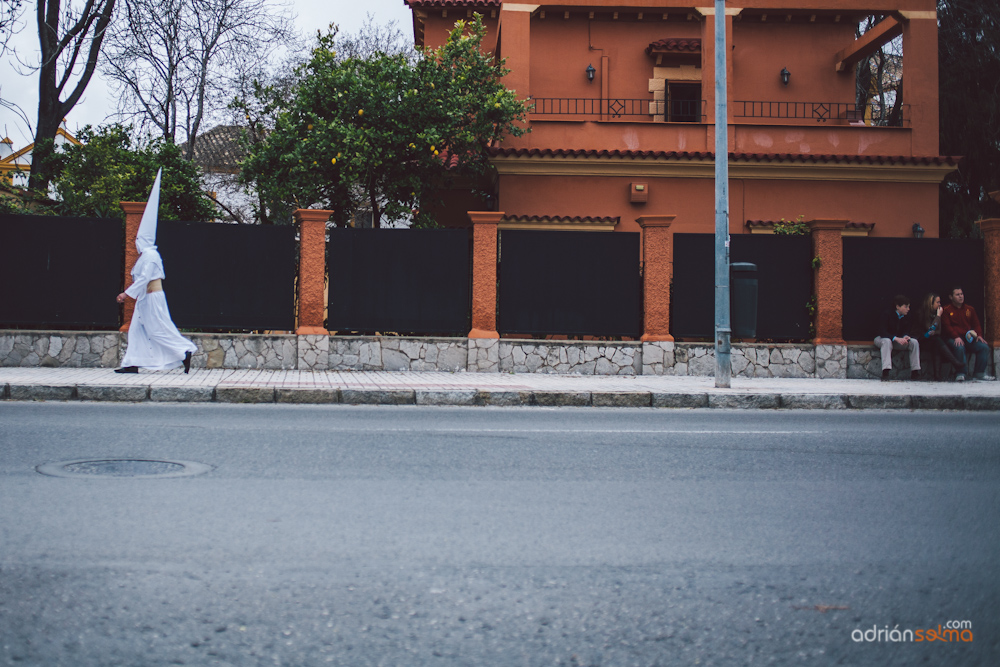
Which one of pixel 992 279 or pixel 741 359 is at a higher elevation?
pixel 992 279

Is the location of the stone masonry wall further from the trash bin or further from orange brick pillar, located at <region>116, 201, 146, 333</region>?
orange brick pillar, located at <region>116, 201, 146, 333</region>

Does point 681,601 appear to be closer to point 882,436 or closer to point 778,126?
point 882,436

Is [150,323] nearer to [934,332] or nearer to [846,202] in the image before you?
[934,332]

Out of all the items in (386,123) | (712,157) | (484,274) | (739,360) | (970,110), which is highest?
(970,110)

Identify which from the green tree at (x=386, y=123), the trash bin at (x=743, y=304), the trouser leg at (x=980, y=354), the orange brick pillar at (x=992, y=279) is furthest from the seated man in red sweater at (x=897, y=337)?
the green tree at (x=386, y=123)

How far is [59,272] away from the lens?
1349 centimetres

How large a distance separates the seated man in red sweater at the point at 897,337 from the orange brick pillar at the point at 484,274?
20.9 ft

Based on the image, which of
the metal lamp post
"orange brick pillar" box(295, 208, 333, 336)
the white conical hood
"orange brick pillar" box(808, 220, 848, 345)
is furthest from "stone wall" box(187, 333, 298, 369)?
"orange brick pillar" box(808, 220, 848, 345)

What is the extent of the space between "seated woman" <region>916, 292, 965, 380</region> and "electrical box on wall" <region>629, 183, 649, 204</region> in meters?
6.06

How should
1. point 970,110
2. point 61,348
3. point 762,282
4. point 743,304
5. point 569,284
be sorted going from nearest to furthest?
point 743,304 → point 61,348 → point 569,284 → point 762,282 → point 970,110

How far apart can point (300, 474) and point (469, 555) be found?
2050 millimetres

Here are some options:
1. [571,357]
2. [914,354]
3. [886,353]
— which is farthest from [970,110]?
[571,357]

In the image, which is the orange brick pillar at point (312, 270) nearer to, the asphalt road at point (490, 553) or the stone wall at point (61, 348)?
the stone wall at point (61, 348)

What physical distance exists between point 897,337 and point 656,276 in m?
4.07
